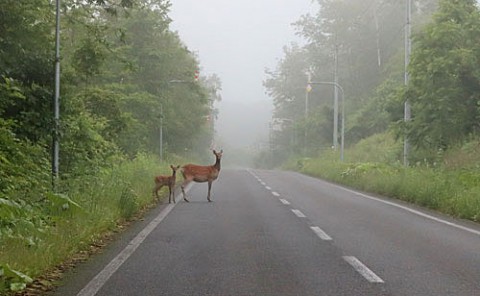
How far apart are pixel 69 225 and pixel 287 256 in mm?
3524

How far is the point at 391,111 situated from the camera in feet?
93.2

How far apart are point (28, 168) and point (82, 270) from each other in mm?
5912

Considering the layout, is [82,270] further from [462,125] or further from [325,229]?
[462,125]

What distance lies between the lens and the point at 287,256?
819 cm

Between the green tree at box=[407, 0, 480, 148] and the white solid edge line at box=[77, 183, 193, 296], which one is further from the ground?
the green tree at box=[407, 0, 480, 148]

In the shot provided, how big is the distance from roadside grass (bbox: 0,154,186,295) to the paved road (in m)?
0.42

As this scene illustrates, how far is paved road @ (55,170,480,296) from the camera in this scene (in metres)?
6.35

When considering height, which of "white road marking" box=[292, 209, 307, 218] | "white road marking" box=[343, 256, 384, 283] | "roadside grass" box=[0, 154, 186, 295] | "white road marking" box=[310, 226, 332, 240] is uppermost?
"roadside grass" box=[0, 154, 186, 295]

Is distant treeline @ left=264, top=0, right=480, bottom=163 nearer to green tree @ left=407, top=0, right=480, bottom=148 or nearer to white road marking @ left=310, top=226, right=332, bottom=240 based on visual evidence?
green tree @ left=407, top=0, right=480, bottom=148

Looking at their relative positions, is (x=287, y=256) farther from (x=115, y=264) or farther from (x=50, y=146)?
(x=50, y=146)

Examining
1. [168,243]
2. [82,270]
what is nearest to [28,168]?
[168,243]

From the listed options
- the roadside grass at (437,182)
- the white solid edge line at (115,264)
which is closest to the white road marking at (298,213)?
the white solid edge line at (115,264)

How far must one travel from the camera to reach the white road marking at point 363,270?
6.71 m

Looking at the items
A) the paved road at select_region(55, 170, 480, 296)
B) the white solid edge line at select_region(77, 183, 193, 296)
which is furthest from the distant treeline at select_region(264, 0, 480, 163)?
the white solid edge line at select_region(77, 183, 193, 296)
